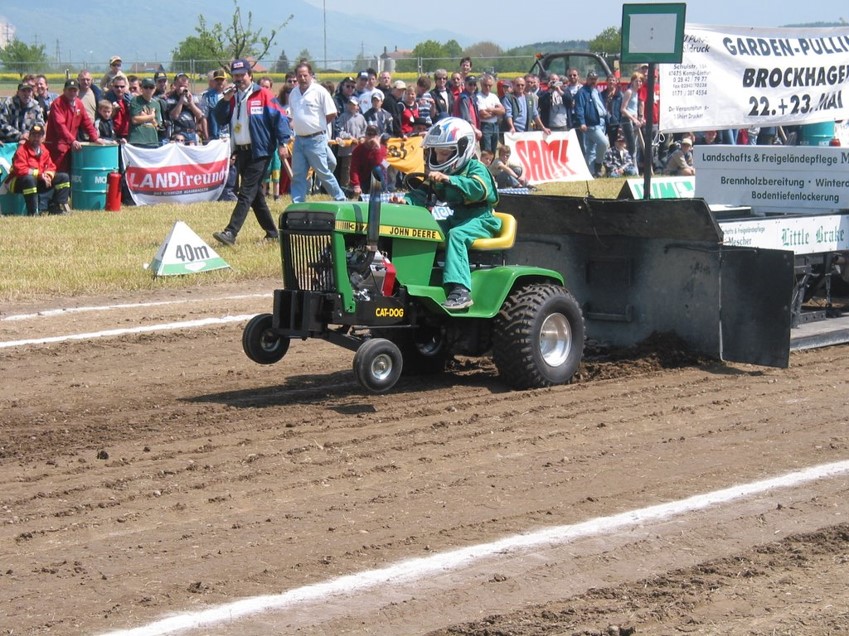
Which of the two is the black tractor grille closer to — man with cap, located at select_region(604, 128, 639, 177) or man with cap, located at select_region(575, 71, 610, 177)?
man with cap, located at select_region(575, 71, 610, 177)

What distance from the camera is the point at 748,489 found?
610cm

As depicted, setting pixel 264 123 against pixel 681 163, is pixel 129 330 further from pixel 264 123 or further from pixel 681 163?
pixel 681 163

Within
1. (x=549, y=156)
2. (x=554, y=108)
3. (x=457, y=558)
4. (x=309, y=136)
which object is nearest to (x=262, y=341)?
(x=457, y=558)

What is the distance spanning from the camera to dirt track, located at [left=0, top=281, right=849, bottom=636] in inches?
183

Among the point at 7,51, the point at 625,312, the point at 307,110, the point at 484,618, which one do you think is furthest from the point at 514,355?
the point at 7,51

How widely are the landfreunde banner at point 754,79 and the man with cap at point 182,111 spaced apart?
10215 millimetres

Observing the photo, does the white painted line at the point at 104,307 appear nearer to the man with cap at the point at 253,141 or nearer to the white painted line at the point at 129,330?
the white painted line at the point at 129,330

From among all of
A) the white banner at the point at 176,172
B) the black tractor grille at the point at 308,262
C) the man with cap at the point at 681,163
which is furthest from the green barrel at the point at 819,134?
the black tractor grille at the point at 308,262

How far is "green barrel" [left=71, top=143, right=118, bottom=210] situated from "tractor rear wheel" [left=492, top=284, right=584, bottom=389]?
11276mm

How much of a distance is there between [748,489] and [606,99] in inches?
809

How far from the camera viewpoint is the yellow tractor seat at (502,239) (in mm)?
8188

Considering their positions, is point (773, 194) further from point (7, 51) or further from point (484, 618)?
point (7, 51)

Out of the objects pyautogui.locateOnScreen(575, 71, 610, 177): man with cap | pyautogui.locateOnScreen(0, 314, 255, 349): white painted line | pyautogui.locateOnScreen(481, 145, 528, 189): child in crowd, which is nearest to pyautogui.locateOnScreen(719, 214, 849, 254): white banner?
pyautogui.locateOnScreen(0, 314, 255, 349): white painted line

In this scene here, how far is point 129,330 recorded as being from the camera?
10766 millimetres
